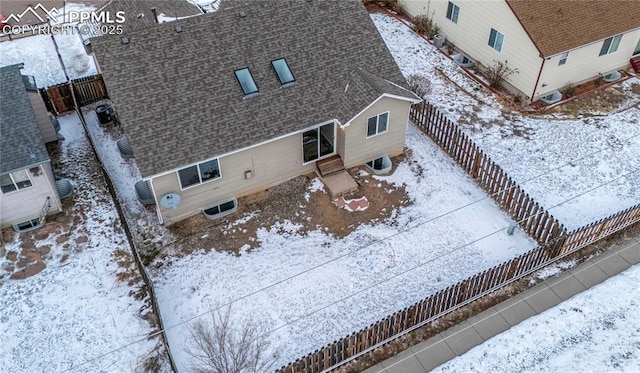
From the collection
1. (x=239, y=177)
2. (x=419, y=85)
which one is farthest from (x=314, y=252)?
(x=419, y=85)

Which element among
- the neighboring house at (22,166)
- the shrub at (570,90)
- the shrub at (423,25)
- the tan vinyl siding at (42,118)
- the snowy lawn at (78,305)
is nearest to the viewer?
the snowy lawn at (78,305)

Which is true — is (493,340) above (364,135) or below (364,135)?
below

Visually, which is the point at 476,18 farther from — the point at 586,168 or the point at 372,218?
the point at 372,218

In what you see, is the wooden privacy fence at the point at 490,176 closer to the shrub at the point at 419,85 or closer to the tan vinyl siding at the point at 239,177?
the shrub at the point at 419,85

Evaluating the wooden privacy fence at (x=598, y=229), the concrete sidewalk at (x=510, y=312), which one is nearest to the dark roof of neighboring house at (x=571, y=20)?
the wooden privacy fence at (x=598, y=229)

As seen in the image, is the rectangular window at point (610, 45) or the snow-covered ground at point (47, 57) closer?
the rectangular window at point (610, 45)

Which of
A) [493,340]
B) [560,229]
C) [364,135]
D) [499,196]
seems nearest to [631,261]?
[560,229]
